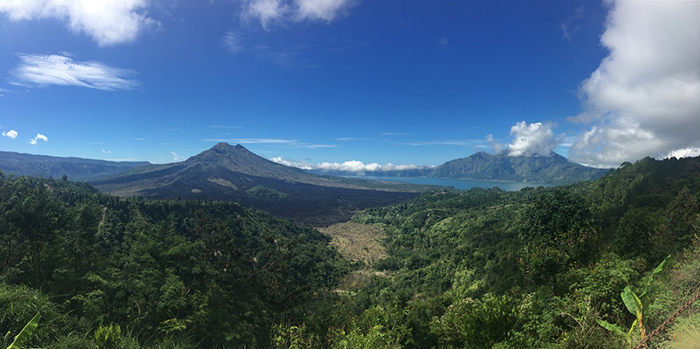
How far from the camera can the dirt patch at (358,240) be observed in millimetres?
83562

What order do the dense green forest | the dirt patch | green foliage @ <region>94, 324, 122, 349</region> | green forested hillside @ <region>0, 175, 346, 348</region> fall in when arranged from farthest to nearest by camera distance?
the dirt patch, green forested hillside @ <region>0, 175, 346, 348</region>, the dense green forest, green foliage @ <region>94, 324, 122, 349</region>

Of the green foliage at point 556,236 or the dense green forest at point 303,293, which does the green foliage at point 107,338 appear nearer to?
the dense green forest at point 303,293

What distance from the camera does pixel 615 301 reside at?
8156mm

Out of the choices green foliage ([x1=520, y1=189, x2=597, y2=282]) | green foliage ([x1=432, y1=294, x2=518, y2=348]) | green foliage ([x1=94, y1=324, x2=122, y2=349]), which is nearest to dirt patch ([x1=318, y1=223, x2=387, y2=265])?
green foliage ([x1=520, y1=189, x2=597, y2=282])

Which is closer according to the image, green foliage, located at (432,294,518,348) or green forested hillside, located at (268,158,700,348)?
green forested hillside, located at (268,158,700,348)

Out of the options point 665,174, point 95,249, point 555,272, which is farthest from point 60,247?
point 665,174

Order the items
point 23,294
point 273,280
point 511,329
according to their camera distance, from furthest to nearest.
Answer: point 273,280, point 511,329, point 23,294

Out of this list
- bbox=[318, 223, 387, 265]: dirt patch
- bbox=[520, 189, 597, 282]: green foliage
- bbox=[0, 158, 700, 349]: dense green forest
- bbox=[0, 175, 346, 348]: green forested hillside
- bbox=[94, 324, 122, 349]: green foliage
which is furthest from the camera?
bbox=[318, 223, 387, 265]: dirt patch

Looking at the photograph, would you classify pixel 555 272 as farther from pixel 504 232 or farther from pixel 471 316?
pixel 504 232

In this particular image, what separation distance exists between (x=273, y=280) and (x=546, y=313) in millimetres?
17826

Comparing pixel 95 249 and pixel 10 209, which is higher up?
pixel 10 209

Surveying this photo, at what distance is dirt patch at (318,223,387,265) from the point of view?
274ft

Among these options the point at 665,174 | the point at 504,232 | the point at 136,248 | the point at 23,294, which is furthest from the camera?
Answer: the point at 665,174

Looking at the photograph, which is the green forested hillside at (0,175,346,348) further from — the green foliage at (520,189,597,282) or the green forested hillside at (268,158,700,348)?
the green foliage at (520,189,597,282)
